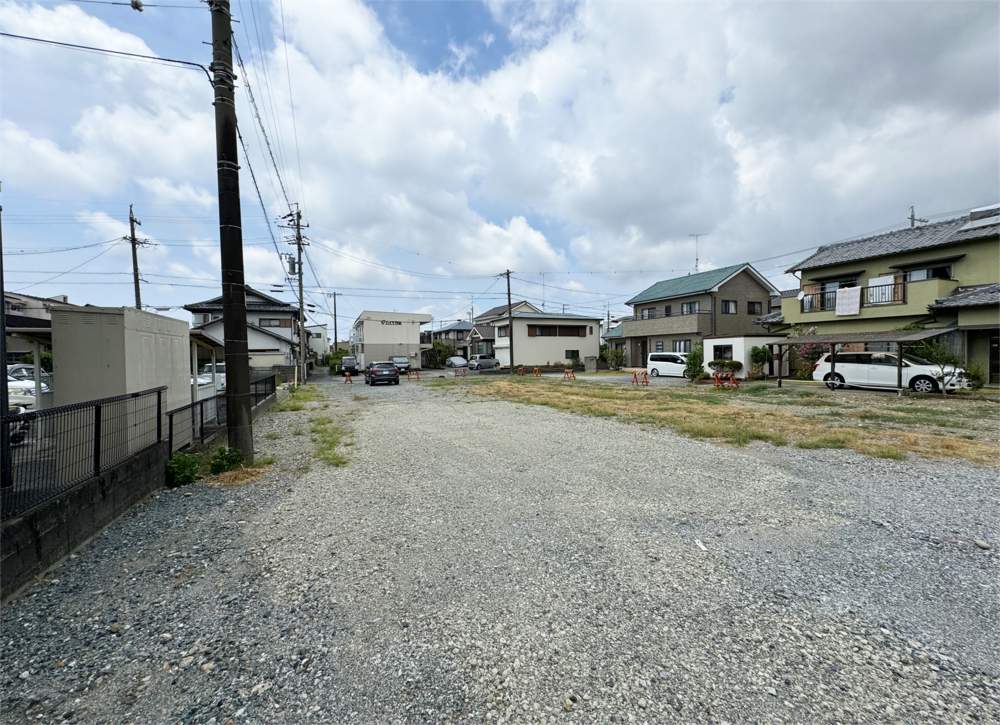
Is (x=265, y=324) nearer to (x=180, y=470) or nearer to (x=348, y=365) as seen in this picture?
(x=348, y=365)

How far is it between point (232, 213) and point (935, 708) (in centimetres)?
782

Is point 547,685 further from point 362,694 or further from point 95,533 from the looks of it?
point 95,533

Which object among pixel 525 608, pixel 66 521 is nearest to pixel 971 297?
pixel 525 608

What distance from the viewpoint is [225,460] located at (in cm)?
591

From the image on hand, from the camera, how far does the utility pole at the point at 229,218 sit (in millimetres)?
5949

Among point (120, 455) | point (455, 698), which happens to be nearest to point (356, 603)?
point (455, 698)

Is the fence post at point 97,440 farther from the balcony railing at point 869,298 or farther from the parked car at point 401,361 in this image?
the parked car at point 401,361

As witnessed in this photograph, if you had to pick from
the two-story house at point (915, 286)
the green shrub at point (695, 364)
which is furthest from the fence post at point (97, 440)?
the two-story house at point (915, 286)

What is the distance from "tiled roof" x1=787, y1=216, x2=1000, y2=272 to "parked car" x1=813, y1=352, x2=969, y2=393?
593cm

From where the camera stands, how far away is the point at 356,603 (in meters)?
2.79

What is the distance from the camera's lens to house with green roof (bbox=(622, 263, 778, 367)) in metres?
27.9

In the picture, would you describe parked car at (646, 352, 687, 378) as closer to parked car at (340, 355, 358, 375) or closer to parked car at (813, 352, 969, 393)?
parked car at (813, 352, 969, 393)

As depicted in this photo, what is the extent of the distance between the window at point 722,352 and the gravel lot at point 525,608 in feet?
63.4

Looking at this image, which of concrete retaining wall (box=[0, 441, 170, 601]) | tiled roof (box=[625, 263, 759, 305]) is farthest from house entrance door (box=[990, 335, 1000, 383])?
concrete retaining wall (box=[0, 441, 170, 601])
